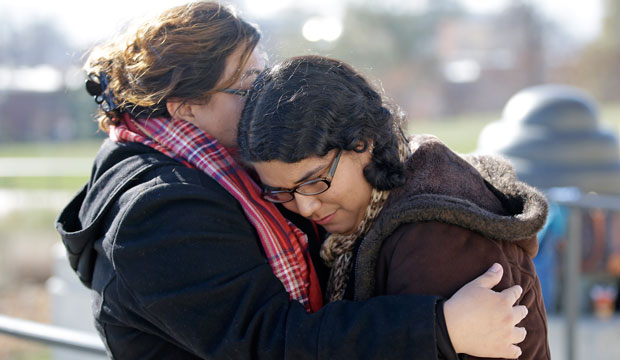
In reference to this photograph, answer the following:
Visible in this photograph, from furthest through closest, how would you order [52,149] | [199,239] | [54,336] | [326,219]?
[52,149], [54,336], [326,219], [199,239]

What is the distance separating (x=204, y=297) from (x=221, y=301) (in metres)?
0.04

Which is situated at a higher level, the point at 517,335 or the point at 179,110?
the point at 179,110

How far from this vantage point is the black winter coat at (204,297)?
1.56 metres

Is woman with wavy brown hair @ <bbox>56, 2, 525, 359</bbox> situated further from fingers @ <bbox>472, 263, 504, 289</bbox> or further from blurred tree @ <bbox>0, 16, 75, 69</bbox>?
blurred tree @ <bbox>0, 16, 75, 69</bbox>

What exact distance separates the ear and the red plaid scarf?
0.09ft

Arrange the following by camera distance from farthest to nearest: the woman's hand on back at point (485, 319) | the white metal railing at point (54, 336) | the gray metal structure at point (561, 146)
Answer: the gray metal structure at point (561, 146)
the white metal railing at point (54, 336)
the woman's hand on back at point (485, 319)

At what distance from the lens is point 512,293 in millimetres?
1636

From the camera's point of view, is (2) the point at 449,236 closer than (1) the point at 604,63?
Yes

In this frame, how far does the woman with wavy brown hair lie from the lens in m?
1.58

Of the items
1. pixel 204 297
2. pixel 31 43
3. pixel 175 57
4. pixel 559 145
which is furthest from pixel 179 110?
pixel 31 43

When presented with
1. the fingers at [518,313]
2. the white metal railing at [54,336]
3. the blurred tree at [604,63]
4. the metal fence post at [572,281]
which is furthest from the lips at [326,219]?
the blurred tree at [604,63]

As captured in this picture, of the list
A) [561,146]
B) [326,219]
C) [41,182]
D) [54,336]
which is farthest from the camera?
[41,182]

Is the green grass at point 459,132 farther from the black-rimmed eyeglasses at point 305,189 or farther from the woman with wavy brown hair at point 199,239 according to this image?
Answer: the black-rimmed eyeglasses at point 305,189

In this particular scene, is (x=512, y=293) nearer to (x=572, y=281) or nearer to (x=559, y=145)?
(x=572, y=281)
